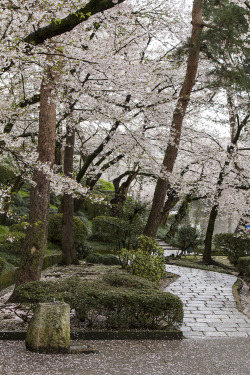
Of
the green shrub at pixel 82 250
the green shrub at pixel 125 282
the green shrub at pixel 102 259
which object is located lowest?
the green shrub at pixel 102 259

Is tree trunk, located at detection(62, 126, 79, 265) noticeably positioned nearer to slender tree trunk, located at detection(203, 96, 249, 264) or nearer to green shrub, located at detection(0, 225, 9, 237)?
green shrub, located at detection(0, 225, 9, 237)

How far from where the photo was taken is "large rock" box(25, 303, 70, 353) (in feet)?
17.4

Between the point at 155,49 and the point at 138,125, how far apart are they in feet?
12.1

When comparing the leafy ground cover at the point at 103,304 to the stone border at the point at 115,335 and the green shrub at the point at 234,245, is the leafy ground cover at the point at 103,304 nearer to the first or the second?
the stone border at the point at 115,335

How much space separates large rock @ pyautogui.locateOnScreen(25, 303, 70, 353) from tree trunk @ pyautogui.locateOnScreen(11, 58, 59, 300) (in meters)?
2.88

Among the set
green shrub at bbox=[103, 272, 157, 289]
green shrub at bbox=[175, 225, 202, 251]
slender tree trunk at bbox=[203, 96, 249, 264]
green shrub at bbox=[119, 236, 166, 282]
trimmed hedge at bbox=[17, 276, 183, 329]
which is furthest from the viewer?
green shrub at bbox=[175, 225, 202, 251]

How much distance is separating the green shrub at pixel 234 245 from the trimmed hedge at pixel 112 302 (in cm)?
1120

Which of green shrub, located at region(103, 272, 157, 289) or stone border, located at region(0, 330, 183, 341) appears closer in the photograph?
stone border, located at region(0, 330, 183, 341)

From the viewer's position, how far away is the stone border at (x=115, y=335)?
6.07 metres

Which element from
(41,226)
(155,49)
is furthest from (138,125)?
(41,226)

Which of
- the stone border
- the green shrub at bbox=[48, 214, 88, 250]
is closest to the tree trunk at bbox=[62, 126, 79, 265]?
the green shrub at bbox=[48, 214, 88, 250]

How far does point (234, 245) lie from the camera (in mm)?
17547

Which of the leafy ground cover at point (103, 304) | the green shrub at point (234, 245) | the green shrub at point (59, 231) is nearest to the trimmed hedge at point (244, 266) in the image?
the green shrub at point (234, 245)

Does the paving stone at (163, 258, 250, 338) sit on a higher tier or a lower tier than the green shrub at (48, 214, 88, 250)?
lower
